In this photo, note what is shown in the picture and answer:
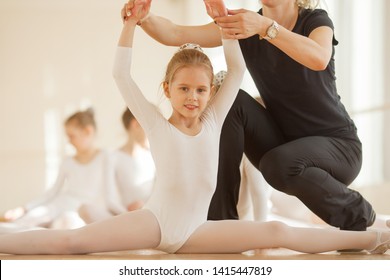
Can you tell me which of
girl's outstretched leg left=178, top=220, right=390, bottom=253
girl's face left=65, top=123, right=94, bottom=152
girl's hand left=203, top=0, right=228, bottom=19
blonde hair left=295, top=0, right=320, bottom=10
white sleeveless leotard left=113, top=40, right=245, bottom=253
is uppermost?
blonde hair left=295, top=0, right=320, bottom=10

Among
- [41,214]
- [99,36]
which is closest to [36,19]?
[99,36]

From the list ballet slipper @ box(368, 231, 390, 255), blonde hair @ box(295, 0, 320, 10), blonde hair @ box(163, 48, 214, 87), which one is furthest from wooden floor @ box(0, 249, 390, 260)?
blonde hair @ box(295, 0, 320, 10)

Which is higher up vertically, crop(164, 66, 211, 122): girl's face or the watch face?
the watch face

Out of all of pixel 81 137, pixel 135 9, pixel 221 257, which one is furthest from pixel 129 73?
pixel 81 137

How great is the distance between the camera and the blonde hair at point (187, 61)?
5.65 ft

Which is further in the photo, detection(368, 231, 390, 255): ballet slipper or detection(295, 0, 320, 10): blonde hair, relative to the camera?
detection(295, 0, 320, 10): blonde hair

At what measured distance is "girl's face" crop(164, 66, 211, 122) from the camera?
1685mm

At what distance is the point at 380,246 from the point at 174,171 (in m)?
0.58

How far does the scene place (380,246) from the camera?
1.73 m

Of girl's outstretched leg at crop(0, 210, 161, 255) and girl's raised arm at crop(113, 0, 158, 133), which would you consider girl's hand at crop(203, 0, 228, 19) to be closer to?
girl's raised arm at crop(113, 0, 158, 133)

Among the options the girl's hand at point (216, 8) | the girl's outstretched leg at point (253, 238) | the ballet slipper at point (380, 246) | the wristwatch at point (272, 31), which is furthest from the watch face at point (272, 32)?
the ballet slipper at point (380, 246)

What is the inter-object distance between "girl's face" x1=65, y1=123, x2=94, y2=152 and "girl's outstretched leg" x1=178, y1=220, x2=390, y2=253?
242 cm

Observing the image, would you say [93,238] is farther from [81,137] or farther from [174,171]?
[81,137]

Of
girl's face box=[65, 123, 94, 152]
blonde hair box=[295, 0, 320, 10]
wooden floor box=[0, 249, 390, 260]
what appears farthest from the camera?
girl's face box=[65, 123, 94, 152]
